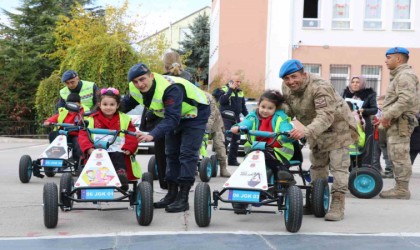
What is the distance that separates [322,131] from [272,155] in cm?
58

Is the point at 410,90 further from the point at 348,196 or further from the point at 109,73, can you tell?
the point at 109,73

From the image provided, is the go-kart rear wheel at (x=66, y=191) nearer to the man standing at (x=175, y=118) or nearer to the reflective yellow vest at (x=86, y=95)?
the man standing at (x=175, y=118)

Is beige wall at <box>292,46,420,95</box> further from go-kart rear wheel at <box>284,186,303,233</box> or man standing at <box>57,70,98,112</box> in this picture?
go-kart rear wheel at <box>284,186,303,233</box>

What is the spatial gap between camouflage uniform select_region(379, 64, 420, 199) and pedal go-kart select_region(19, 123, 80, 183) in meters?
4.60

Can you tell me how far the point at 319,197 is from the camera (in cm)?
678

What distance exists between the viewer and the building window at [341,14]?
31609 millimetres

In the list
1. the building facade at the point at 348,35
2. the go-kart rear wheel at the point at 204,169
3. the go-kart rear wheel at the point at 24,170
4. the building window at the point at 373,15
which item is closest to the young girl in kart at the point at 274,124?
the go-kart rear wheel at the point at 204,169

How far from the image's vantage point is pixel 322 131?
6.43 meters

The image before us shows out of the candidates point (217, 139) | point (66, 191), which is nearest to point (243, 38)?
point (217, 139)

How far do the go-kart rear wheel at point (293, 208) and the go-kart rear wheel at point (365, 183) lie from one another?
293cm

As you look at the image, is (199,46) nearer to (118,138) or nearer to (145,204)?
(118,138)

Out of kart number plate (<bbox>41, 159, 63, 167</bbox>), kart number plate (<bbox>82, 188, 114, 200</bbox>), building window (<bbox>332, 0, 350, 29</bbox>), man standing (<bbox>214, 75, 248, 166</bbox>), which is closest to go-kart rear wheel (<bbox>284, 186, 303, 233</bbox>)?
kart number plate (<bbox>82, 188, 114, 200</bbox>)

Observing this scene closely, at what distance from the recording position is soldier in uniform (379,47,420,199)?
8523mm

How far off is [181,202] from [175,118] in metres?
1.13
